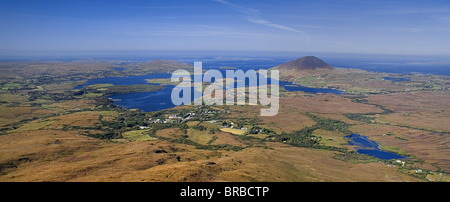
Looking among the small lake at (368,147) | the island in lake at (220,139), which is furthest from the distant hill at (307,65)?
the small lake at (368,147)

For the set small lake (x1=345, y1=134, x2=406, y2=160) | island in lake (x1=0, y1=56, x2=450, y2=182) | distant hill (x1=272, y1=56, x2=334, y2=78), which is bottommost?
small lake (x1=345, y1=134, x2=406, y2=160)

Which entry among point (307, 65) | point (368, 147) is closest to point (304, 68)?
point (307, 65)

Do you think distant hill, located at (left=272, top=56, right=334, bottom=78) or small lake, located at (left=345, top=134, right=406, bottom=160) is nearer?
small lake, located at (left=345, top=134, right=406, bottom=160)

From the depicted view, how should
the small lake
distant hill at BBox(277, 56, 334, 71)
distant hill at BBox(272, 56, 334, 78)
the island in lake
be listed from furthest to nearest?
1. distant hill at BBox(277, 56, 334, 71)
2. distant hill at BBox(272, 56, 334, 78)
3. the small lake
4. the island in lake

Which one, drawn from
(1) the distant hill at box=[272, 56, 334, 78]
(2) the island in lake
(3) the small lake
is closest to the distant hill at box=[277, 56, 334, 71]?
(1) the distant hill at box=[272, 56, 334, 78]

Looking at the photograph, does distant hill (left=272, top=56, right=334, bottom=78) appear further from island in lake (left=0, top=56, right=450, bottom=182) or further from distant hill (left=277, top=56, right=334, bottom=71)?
island in lake (left=0, top=56, right=450, bottom=182)

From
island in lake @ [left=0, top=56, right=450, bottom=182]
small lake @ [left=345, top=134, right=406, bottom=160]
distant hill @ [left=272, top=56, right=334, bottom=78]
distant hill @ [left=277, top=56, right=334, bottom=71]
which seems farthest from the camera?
distant hill @ [left=277, top=56, right=334, bottom=71]
